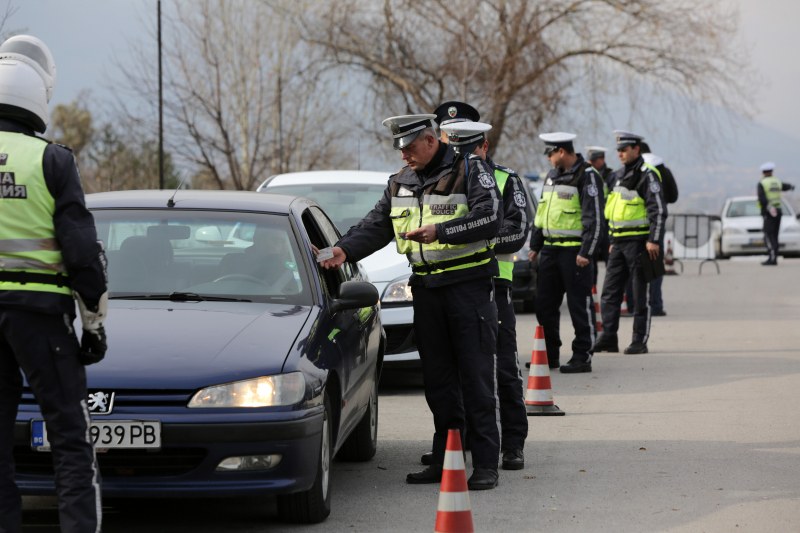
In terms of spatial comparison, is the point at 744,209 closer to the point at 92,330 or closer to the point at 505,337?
the point at 505,337

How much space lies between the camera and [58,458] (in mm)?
5000

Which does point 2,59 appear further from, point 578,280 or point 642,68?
point 642,68

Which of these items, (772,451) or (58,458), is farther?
(772,451)

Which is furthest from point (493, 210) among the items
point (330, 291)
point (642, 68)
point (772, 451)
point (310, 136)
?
point (310, 136)

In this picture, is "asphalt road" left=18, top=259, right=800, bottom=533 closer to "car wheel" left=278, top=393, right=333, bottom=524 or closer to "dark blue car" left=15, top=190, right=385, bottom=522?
"car wheel" left=278, top=393, right=333, bottom=524

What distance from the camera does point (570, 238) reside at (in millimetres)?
12086

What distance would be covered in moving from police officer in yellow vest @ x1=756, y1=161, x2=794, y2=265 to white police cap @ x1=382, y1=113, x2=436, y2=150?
889 inches

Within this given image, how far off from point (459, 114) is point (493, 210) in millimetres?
1400

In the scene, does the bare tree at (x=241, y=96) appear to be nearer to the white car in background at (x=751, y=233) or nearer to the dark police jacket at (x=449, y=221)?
the white car in background at (x=751, y=233)

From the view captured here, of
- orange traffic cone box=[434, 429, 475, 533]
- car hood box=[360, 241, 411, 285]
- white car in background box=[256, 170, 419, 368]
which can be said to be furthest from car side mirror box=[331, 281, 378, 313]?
car hood box=[360, 241, 411, 285]

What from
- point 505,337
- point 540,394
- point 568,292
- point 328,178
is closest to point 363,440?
point 505,337

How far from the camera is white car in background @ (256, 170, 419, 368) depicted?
10586 millimetres

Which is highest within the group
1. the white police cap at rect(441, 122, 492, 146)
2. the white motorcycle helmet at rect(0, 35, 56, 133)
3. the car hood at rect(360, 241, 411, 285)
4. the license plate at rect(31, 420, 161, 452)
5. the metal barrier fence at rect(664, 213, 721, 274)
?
the white motorcycle helmet at rect(0, 35, 56, 133)

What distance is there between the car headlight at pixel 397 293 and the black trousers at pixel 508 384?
2383 millimetres
